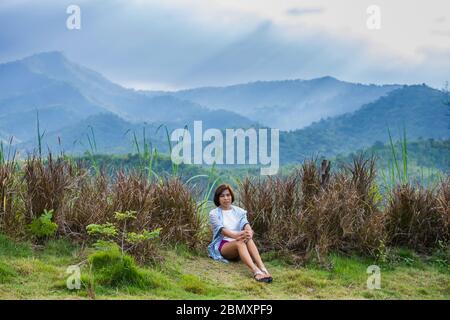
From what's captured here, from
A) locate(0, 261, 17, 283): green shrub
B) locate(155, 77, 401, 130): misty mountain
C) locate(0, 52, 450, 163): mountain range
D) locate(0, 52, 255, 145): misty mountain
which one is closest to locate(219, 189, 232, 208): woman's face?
locate(0, 261, 17, 283): green shrub

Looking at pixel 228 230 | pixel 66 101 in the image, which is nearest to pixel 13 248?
pixel 228 230

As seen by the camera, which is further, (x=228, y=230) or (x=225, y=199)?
(x=225, y=199)

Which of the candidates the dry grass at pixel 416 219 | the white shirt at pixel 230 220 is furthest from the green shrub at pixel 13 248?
the dry grass at pixel 416 219

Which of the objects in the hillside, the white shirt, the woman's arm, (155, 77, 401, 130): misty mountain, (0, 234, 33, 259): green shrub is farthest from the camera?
(155, 77, 401, 130): misty mountain

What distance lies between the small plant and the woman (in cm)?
177

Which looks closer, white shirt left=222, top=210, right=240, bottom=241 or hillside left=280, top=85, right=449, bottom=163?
white shirt left=222, top=210, right=240, bottom=241

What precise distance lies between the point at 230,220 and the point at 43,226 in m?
2.08

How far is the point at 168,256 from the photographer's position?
6785mm

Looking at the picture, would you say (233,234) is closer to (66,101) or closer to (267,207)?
(267,207)

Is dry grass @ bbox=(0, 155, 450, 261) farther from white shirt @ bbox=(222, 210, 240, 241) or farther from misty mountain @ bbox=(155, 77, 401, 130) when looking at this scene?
misty mountain @ bbox=(155, 77, 401, 130)

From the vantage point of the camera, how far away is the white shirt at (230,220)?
705 cm

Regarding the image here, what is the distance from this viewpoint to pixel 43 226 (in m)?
6.64

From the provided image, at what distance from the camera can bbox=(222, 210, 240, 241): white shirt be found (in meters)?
7.05

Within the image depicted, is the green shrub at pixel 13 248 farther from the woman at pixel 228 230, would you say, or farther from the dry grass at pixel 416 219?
the dry grass at pixel 416 219
